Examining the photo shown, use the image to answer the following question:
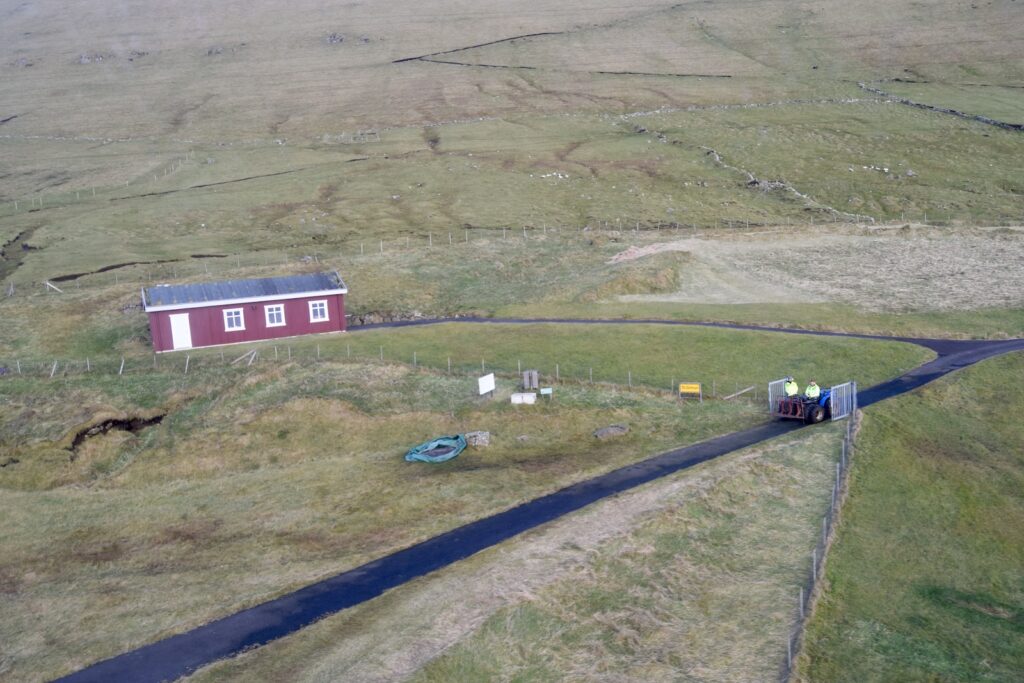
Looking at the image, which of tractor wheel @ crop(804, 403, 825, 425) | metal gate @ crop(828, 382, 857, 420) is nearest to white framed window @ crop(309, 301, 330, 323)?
tractor wheel @ crop(804, 403, 825, 425)

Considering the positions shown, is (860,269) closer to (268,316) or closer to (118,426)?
(268,316)

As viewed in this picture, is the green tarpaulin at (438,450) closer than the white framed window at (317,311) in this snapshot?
Yes

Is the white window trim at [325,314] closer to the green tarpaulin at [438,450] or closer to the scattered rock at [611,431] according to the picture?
the green tarpaulin at [438,450]

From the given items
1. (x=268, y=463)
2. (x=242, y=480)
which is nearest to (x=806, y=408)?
(x=268, y=463)

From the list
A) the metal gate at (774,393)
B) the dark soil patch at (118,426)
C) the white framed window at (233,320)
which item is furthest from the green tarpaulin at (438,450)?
Answer: the white framed window at (233,320)

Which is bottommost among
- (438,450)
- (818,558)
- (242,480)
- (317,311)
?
(242,480)

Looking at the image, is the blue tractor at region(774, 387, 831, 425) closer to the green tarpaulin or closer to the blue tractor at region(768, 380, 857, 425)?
the blue tractor at region(768, 380, 857, 425)

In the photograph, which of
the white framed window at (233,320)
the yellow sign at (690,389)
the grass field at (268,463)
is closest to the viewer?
the grass field at (268,463)

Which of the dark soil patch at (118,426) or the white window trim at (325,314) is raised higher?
the white window trim at (325,314)
